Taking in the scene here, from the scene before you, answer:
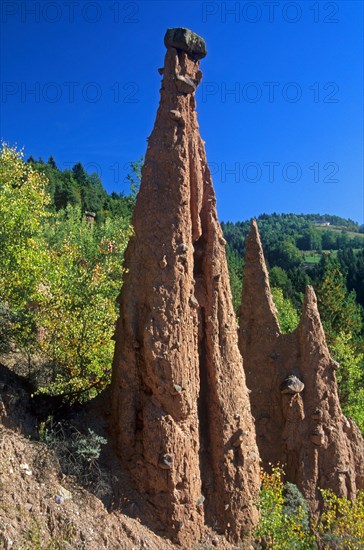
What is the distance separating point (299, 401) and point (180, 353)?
578cm

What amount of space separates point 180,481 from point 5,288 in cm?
908

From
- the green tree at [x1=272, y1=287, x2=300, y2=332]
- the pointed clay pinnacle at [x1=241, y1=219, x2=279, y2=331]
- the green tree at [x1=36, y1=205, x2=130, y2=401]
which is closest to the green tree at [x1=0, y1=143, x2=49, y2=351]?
the green tree at [x1=36, y1=205, x2=130, y2=401]

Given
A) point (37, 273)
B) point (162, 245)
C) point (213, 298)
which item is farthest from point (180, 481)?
point (37, 273)

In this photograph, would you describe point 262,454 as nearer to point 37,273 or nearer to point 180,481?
point 180,481

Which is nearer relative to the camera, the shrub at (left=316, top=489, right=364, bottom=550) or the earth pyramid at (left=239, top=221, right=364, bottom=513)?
the shrub at (left=316, top=489, right=364, bottom=550)

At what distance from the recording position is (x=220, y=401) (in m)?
13.5

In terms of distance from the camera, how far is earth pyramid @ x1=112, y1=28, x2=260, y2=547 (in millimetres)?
12328

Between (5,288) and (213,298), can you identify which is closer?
(213,298)

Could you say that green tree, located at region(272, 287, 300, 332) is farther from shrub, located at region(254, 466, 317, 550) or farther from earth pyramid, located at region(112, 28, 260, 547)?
earth pyramid, located at region(112, 28, 260, 547)

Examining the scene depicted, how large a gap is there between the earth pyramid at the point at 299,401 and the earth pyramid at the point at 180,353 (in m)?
2.59

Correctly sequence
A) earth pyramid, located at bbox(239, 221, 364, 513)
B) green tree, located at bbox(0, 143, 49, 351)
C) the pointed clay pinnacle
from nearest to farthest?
earth pyramid, located at bbox(239, 221, 364, 513)
green tree, located at bbox(0, 143, 49, 351)
the pointed clay pinnacle

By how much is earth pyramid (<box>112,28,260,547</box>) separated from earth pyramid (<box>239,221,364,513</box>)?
259 cm

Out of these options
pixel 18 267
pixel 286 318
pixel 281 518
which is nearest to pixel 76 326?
pixel 18 267

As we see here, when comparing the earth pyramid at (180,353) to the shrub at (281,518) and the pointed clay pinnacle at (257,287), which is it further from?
the pointed clay pinnacle at (257,287)
